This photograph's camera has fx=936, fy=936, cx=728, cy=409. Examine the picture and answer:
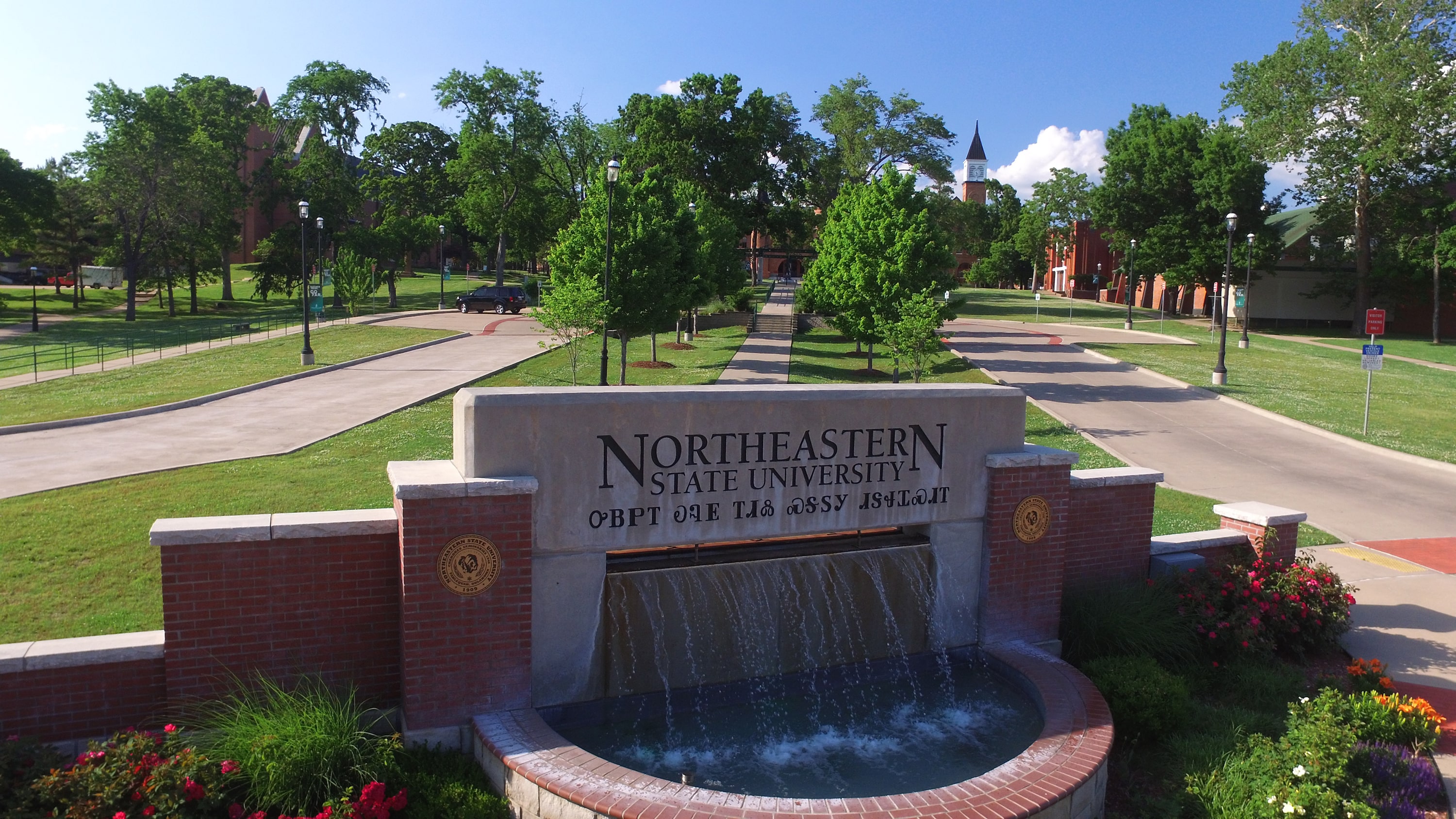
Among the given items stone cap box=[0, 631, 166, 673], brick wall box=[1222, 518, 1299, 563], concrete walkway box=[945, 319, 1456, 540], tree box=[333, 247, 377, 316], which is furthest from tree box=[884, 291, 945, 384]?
tree box=[333, 247, 377, 316]

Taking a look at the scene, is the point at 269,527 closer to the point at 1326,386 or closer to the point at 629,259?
the point at 629,259

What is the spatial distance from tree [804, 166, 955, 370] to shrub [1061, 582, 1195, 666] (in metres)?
18.8

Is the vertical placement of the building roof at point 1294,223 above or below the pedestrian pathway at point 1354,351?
above

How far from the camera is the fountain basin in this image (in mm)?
5105

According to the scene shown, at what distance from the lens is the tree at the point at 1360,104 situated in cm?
4378

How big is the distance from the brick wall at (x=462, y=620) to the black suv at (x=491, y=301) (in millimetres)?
45860

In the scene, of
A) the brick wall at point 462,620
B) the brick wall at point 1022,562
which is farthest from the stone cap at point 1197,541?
the brick wall at point 462,620

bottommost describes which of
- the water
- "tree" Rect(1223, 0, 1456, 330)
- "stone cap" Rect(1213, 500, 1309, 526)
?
the water

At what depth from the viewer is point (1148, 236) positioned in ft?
176

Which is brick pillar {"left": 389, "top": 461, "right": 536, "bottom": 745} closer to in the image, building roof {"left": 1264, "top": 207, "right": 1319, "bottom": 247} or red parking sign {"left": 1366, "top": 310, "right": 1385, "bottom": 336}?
red parking sign {"left": 1366, "top": 310, "right": 1385, "bottom": 336}

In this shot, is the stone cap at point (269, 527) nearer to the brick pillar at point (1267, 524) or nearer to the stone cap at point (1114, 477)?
the stone cap at point (1114, 477)

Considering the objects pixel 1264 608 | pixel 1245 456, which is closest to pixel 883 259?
pixel 1245 456

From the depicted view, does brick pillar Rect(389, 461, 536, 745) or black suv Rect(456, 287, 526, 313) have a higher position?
black suv Rect(456, 287, 526, 313)

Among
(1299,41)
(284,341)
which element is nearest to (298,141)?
(284,341)
